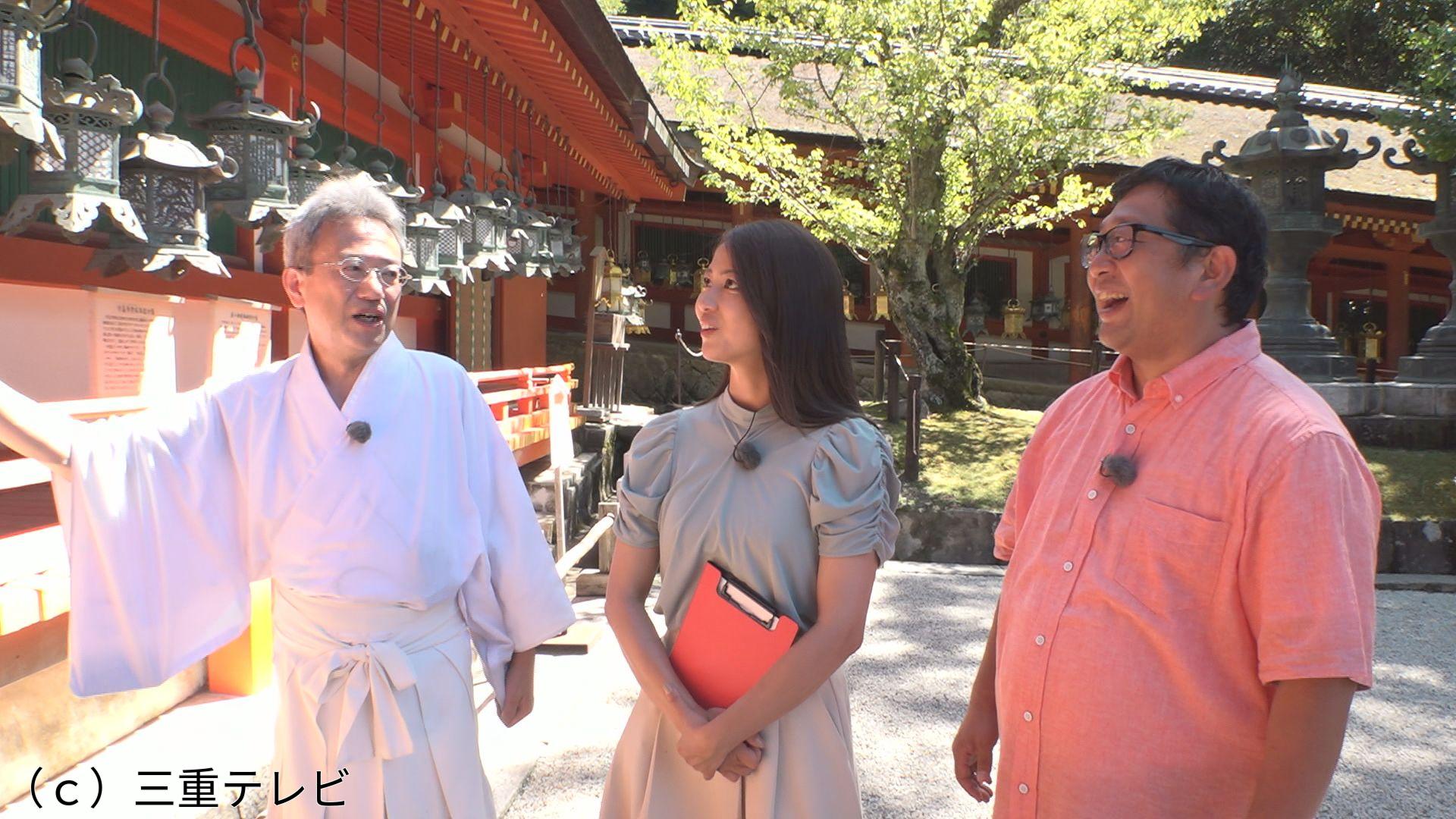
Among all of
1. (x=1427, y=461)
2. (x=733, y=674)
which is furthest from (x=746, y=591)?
(x=1427, y=461)

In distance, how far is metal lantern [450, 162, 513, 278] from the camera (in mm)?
6449

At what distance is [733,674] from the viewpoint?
6.29ft

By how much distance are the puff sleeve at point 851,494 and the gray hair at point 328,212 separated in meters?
0.99

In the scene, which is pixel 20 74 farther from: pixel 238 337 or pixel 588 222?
pixel 588 222

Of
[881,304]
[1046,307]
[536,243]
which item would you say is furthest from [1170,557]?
[1046,307]

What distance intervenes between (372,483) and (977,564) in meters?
6.61

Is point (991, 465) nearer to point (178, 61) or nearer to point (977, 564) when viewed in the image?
point (977, 564)

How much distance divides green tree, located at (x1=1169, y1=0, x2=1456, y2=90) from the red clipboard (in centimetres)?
2424

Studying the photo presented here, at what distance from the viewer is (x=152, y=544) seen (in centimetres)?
207

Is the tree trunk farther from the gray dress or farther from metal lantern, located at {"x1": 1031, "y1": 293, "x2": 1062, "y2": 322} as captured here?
the gray dress

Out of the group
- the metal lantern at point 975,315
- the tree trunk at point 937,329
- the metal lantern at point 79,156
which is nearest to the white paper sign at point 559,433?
the metal lantern at point 79,156

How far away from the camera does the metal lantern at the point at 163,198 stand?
3.29m

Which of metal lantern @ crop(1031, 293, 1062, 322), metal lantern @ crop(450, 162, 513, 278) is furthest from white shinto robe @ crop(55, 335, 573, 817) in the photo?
metal lantern @ crop(1031, 293, 1062, 322)

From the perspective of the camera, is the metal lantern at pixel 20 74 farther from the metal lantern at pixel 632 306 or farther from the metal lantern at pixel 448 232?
the metal lantern at pixel 632 306
